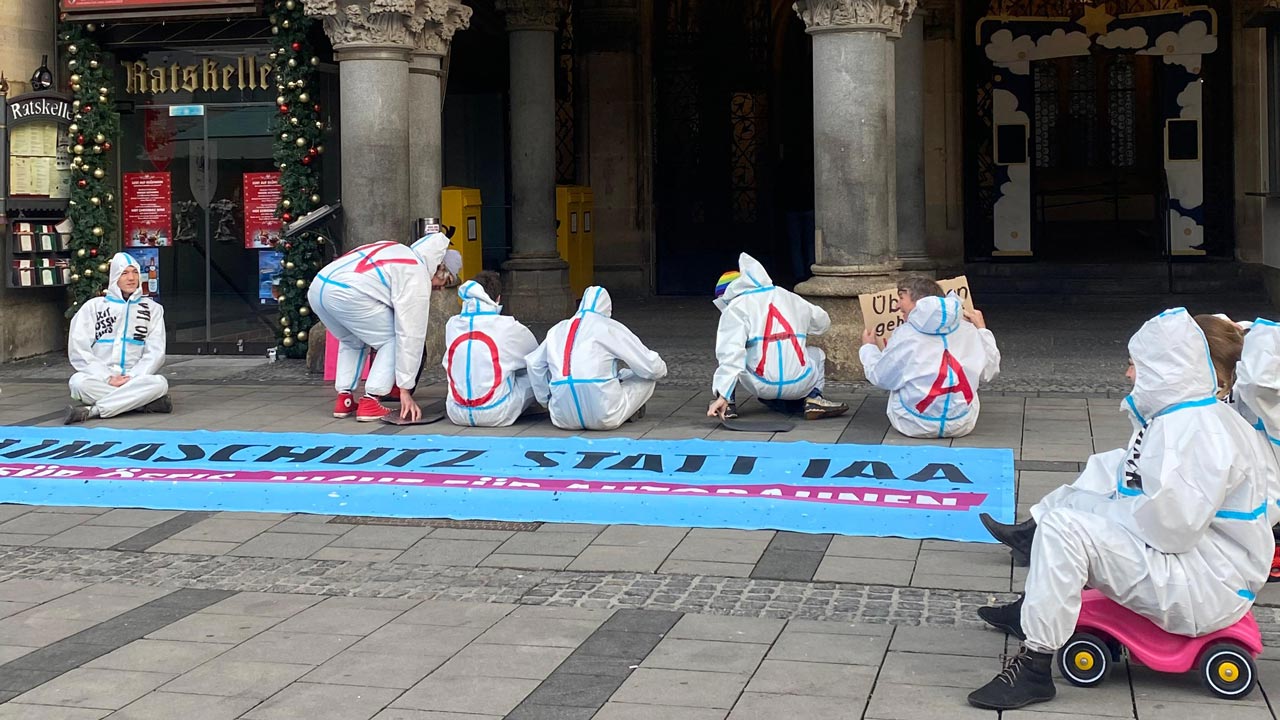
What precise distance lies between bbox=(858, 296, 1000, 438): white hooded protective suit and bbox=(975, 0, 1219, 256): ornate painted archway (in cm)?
956

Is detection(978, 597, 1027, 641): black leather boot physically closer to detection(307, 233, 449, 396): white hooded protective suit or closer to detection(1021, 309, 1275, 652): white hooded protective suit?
detection(1021, 309, 1275, 652): white hooded protective suit

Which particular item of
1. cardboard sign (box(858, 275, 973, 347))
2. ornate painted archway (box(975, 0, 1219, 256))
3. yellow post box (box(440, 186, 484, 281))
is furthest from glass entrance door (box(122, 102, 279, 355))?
ornate painted archway (box(975, 0, 1219, 256))

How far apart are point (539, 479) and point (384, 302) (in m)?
2.87

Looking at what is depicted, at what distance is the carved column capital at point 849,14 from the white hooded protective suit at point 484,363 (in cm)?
368

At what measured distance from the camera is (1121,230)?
24.7m

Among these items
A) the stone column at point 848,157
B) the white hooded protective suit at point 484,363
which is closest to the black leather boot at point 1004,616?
the white hooded protective suit at point 484,363

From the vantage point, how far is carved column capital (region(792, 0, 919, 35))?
1239cm

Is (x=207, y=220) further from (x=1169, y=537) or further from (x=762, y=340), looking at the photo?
(x=1169, y=537)

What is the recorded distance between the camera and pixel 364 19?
13.1m

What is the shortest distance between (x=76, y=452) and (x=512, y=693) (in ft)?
19.0

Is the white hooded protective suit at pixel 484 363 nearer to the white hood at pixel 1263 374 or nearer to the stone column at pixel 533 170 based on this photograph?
the white hood at pixel 1263 374

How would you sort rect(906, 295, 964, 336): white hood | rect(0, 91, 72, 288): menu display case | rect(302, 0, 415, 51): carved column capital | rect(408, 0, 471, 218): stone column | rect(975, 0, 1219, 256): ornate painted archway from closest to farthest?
1. rect(906, 295, 964, 336): white hood
2. rect(302, 0, 415, 51): carved column capital
3. rect(408, 0, 471, 218): stone column
4. rect(0, 91, 72, 288): menu display case
5. rect(975, 0, 1219, 256): ornate painted archway

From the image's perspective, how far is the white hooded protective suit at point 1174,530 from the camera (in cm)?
478

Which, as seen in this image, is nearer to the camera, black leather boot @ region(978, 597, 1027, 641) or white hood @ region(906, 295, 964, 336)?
black leather boot @ region(978, 597, 1027, 641)
